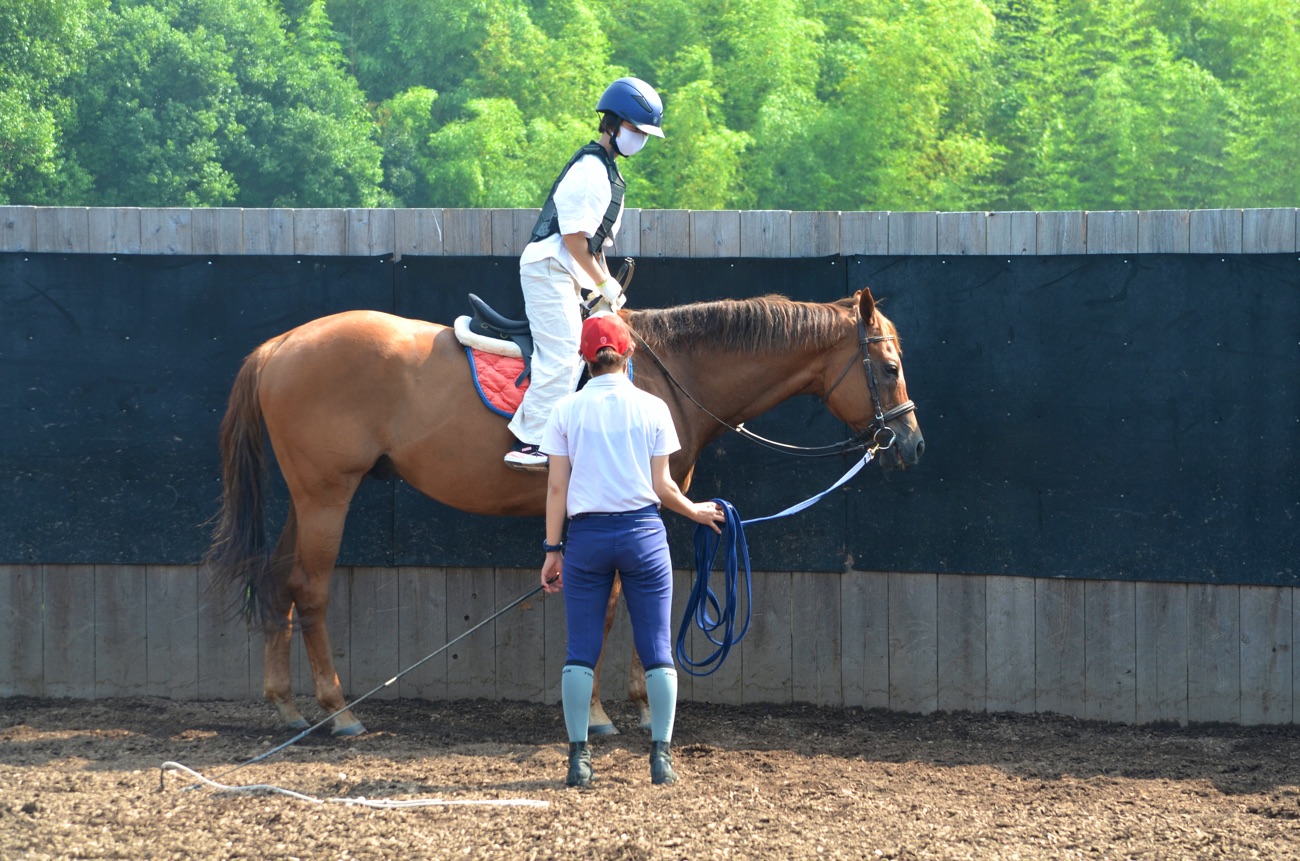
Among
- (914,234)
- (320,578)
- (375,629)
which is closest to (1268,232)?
(914,234)

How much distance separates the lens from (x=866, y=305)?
18.5ft

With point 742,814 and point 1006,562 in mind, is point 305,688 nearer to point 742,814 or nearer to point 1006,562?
point 742,814

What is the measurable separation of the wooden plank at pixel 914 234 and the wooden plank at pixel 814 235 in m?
0.28

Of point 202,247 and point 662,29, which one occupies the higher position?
point 662,29

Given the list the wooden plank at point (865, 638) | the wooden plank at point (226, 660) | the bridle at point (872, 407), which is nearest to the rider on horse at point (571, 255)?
the bridle at point (872, 407)

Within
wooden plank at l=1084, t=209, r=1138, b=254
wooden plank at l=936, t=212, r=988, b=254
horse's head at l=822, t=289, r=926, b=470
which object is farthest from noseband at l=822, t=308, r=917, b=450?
wooden plank at l=1084, t=209, r=1138, b=254

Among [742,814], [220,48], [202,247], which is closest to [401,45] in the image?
[220,48]

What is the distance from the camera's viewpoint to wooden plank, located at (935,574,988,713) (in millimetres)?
6297

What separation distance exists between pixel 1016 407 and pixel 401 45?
3736 cm

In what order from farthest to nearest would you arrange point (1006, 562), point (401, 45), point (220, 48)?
point (401, 45), point (220, 48), point (1006, 562)

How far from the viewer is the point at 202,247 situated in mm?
6438

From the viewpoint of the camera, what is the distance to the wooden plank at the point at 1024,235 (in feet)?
20.2

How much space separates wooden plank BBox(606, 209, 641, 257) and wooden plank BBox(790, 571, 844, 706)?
72.7 inches

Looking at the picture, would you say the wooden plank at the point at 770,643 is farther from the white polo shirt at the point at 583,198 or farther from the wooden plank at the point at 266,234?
the wooden plank at the point at 266,234
